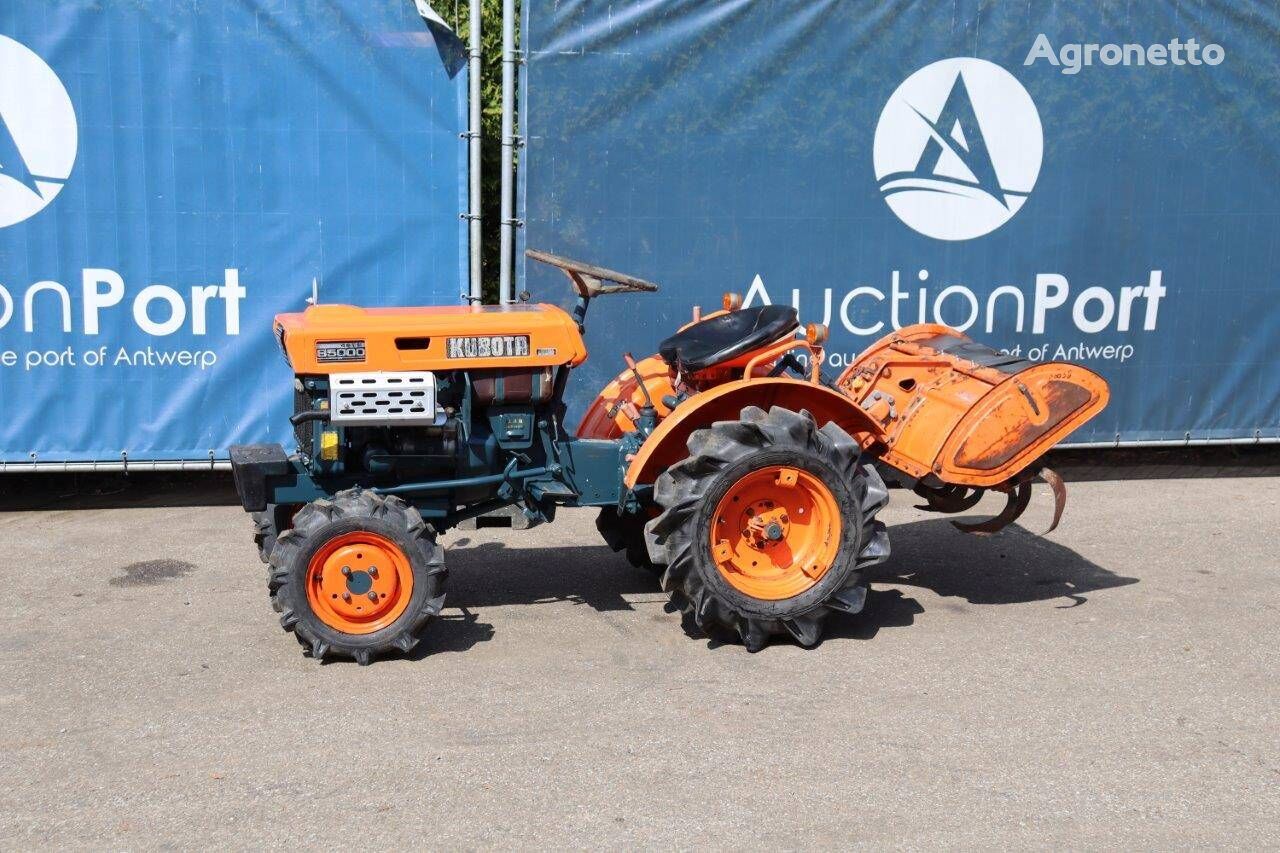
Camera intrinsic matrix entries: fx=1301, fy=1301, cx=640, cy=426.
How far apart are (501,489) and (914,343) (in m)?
2.18

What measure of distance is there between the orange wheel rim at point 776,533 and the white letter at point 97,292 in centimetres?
403

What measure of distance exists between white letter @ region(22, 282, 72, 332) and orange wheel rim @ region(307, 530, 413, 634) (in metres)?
3.26

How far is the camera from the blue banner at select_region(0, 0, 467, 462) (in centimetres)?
725

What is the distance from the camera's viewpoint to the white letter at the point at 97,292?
7363mm

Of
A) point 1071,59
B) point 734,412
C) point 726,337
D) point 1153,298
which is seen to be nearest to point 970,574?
point 734,412

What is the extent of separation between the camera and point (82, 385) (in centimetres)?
743

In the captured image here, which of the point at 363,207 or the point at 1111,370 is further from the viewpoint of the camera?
the point at 1111,370

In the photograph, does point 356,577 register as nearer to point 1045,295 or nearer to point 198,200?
point 198,200

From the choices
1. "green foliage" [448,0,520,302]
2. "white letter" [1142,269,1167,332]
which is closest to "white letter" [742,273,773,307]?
"green foliage" [448,0,520,302]

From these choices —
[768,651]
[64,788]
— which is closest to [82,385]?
[64,788]

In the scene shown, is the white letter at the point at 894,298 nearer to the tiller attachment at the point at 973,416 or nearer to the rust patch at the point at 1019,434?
the tiller attachment at the point at 973,416

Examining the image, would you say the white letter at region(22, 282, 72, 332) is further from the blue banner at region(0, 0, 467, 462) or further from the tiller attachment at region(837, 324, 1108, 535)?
the tiller attachment at region(837, 324, 1108, 535)

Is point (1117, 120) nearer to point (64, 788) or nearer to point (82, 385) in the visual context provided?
point (82, 385)

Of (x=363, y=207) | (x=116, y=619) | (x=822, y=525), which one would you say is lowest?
(x=116, y=619)
